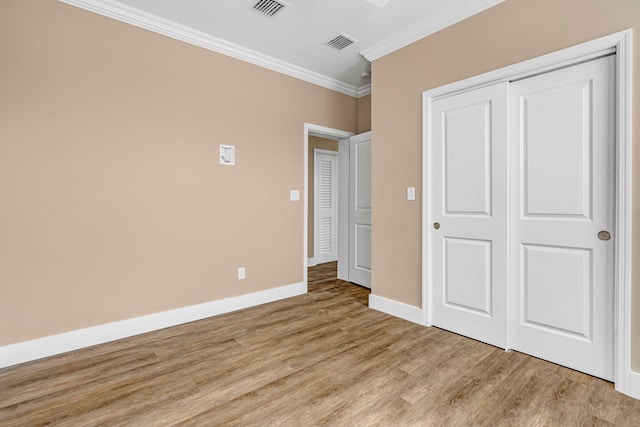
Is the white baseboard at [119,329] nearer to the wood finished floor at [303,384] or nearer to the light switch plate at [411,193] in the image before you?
the wood finished floor at [303,384]

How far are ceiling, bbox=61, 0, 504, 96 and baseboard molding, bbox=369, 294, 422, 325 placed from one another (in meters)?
2.53

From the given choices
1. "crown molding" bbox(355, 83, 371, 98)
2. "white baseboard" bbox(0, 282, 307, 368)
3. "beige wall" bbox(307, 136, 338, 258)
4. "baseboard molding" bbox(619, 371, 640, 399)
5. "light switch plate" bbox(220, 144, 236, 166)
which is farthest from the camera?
"beige wall" bbox(307, 136, 338, 258)

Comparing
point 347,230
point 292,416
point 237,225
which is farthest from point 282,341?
point 347,230

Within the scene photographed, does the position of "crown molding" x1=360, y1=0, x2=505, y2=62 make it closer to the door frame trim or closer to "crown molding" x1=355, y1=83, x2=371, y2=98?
the door frame trim

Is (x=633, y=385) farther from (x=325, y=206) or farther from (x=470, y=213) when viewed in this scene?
(x=325, y=206)

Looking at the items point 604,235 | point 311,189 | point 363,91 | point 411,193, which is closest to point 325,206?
point 311,189

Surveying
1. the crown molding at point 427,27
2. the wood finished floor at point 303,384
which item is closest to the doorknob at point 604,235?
the wood finished floor at point 303,384

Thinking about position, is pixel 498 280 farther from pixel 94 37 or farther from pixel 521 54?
pixel 94 37

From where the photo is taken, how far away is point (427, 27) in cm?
264

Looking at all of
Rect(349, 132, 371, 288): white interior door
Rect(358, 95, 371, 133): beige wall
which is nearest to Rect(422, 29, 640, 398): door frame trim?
Rect(349, 132, 371, 288): white interior door

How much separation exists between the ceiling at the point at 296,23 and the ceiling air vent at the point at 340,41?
40mm

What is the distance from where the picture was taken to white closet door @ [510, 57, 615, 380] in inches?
73.0

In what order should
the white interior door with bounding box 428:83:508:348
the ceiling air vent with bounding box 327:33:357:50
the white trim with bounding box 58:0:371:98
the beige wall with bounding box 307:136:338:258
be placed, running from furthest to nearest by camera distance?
the beige wall with bounding box 307:136:338:258 < the ceiling air vent with bounding box 327:33:357:50 < the white trim with bounding box 58:0:371:98 < the white interior door with bounding box 428:83:508:348

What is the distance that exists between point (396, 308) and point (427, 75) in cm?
223
